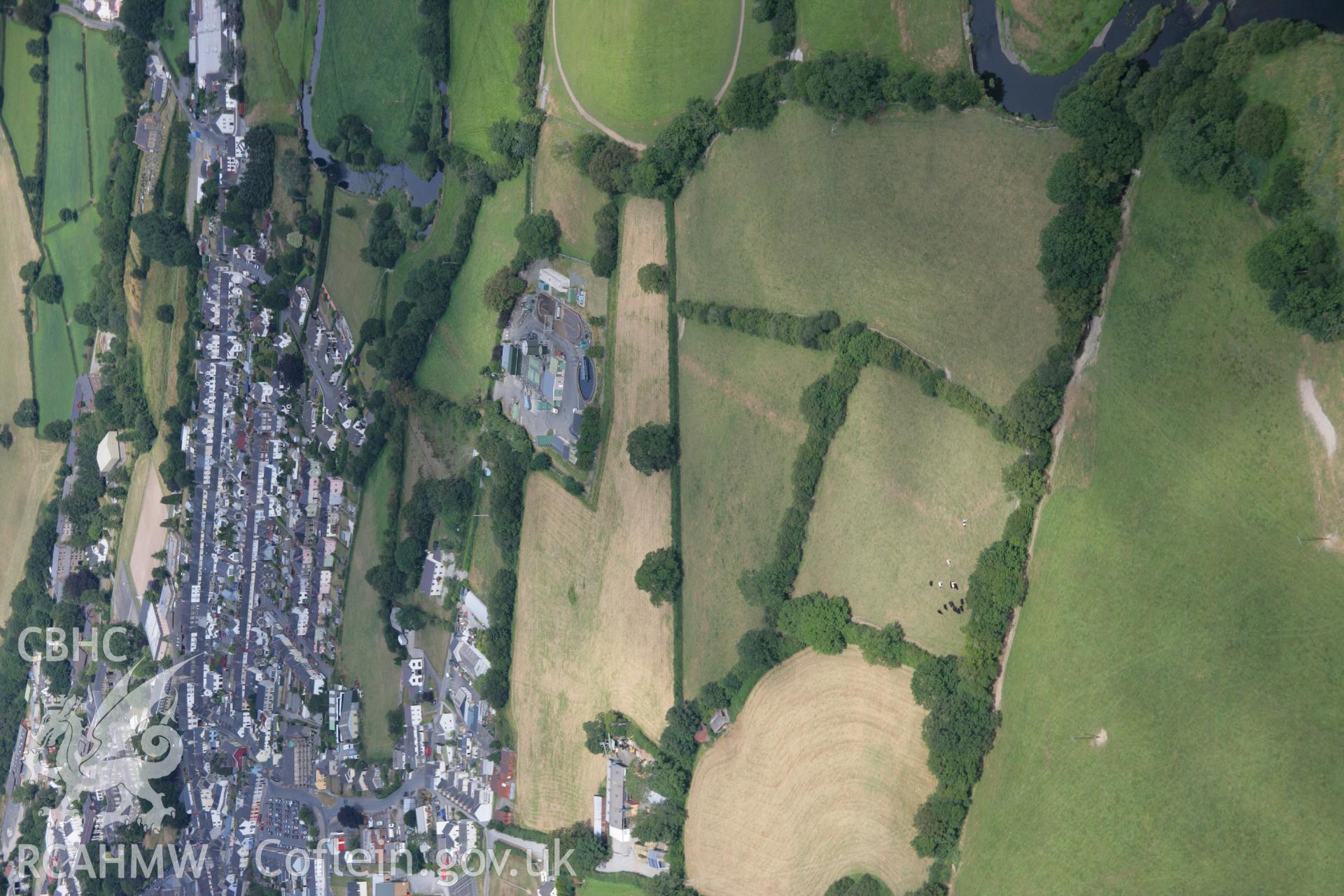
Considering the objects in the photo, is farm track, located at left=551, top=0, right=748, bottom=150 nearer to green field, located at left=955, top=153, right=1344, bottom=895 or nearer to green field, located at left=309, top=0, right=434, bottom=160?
green field, located at left=309, top=0, right=434, bottom=160

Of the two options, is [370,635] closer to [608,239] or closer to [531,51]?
[608,239]

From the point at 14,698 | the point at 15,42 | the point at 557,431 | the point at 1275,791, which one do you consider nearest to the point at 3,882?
the point at 14,698

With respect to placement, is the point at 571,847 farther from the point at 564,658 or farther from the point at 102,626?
the point at 102,626

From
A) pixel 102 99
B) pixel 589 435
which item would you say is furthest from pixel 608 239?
pixel 102 99

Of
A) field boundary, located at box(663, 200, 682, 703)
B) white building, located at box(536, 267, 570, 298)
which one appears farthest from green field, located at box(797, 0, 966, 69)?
white building, located at box(536, 267, 570, 298)

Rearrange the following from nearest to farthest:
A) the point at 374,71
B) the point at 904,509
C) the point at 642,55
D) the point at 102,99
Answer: the point at 904,509, the point at 642,55, the point at 374,71, the point at 102,99

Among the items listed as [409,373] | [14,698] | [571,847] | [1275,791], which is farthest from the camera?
[14,698]
